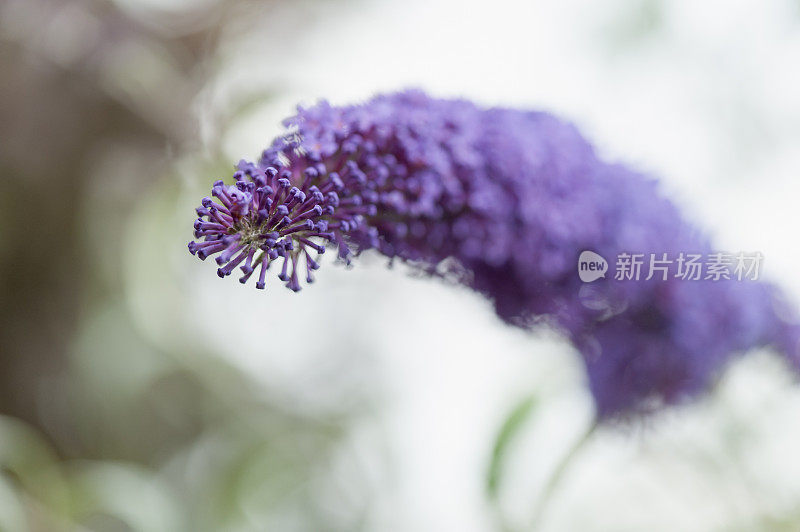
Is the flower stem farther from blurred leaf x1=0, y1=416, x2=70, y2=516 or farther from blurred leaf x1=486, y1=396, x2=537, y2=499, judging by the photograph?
blurred leaf x1=0, y1=416, x2=70, y2=516

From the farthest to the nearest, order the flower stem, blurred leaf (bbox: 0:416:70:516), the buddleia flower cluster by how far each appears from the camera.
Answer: blurred leaf (bbox: 0:416:70:516) < the flower stem < the buddleia flower cluster

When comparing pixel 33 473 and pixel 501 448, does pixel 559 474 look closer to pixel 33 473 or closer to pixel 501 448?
pixel 501 448

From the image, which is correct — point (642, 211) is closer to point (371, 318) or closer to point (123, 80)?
point (371, 318)

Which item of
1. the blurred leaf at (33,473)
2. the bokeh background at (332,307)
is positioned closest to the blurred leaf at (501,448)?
the bokeh background at (332,307)

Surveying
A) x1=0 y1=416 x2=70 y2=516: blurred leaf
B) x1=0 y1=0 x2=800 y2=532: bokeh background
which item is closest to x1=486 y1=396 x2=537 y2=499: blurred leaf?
x1=0 y1=0 x2=800 y2=532: bokeh background

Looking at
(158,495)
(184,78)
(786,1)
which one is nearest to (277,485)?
(158,495)

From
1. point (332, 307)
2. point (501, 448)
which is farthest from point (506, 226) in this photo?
point (332, 307)
